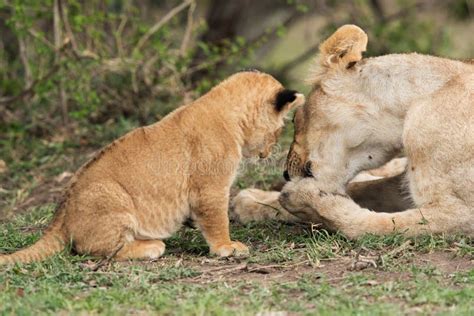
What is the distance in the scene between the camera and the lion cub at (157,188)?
5.54m

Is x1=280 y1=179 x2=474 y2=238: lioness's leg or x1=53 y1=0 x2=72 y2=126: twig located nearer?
x1=280 y1=179 x2=474 y2=238: lioness's leg

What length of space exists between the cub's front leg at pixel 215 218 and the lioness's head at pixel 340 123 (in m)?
0.85

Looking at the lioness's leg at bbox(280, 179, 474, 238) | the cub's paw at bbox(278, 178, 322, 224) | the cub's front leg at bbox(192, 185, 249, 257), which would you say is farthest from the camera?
the cub's paw at bbox(278, 178, 322, 224)

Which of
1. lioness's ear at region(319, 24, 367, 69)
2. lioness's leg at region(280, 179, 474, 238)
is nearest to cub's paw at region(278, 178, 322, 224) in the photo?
lioness's leg at region(280, 179, 474, 238)

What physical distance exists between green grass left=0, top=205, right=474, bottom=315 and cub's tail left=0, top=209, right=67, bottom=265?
0.06 metres

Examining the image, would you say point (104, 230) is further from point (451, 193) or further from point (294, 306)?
point (451, 193)

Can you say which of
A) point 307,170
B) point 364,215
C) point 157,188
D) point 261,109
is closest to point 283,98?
point 261,109

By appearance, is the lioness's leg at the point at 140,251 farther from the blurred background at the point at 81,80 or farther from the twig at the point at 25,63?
the twig at the point at 25,63

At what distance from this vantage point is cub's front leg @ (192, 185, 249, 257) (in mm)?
5664

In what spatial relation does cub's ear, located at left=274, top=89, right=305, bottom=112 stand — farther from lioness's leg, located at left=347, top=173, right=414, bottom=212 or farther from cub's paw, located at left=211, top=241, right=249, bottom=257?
lioness's leg, located at left=347, top=173, right=414, bottom=212

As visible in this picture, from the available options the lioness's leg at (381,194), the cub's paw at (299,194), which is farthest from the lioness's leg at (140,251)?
the lioness's leg at (381,194)

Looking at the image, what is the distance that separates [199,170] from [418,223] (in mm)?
1288

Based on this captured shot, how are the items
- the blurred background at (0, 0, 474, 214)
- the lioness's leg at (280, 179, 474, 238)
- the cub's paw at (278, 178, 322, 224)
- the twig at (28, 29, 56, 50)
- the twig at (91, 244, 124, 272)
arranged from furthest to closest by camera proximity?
the twig at (28, 29, 56, 50) < the blurred background at (0, 0, 474, 214) < the cub's paw at (278, 178, 322, 224) < the lioness's leg at (280, 179, 474, 238) < the twig at (91, 244, 124, 272)

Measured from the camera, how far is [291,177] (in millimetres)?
6414
